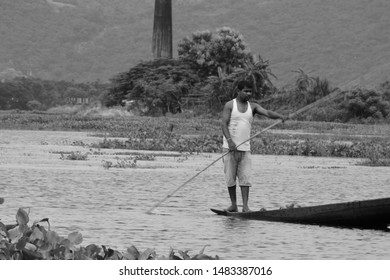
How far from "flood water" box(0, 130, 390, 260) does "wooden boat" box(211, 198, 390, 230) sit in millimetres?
115

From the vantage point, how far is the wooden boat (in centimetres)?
1442

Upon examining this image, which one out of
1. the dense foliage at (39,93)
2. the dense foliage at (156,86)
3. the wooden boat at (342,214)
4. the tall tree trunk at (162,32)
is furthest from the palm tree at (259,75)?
the wooden boat at (342,214)

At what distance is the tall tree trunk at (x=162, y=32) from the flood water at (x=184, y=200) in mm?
74296

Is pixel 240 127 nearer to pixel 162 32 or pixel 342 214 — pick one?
pixel 342 214

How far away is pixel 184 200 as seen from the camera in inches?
752

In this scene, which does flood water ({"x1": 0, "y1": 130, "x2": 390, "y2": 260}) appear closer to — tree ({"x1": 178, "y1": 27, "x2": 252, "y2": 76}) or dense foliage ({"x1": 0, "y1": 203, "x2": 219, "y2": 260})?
dense foliage ({"x1": 0, "y1": 203, "x2": 219, "y2": 260})

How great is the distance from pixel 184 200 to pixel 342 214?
15.8 feet

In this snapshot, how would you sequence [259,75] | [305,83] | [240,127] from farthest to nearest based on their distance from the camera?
[305,83] < [259,75] < [240,127]

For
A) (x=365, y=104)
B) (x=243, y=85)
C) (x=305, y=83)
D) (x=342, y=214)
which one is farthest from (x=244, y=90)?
(x=305, y=83)

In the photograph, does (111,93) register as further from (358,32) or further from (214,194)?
(358,32)

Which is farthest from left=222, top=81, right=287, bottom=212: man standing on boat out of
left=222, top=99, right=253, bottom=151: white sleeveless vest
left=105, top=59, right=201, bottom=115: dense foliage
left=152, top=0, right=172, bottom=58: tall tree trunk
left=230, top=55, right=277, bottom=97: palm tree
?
left=152, top=0, right=172, bottom=58: tall tree trunk
